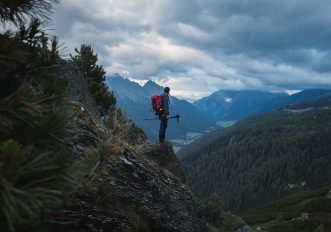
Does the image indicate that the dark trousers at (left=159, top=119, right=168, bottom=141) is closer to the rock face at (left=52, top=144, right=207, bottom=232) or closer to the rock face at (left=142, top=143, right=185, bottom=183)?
the rock face at (left=142, top=143, right=185, bottom=183)

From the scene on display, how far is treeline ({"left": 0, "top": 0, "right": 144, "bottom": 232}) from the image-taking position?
12.7 feet

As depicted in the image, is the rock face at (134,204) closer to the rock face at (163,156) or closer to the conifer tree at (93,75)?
the rock face at (163,156)

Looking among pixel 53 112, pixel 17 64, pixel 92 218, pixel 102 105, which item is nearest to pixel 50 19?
pixel 17 64

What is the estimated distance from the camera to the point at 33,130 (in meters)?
4.95

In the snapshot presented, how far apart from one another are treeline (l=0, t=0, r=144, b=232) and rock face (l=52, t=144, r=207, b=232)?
421cm

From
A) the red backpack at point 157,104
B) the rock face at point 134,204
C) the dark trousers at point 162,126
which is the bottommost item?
the rock face at point 134,204

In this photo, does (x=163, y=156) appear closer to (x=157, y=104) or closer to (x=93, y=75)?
(x=157, y=104)

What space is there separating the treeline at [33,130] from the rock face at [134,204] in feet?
13.8

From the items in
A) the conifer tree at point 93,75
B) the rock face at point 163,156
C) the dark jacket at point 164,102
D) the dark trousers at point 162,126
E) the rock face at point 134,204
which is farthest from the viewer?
the conifer tree at point 93,75

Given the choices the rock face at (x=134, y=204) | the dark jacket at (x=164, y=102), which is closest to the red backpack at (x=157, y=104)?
the dark jacket at (x=164, y=102)

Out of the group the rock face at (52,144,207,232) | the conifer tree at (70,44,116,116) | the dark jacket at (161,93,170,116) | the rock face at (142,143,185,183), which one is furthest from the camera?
the conifer tree at (70,44,116,116)

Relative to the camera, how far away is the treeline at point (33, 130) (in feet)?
12.7

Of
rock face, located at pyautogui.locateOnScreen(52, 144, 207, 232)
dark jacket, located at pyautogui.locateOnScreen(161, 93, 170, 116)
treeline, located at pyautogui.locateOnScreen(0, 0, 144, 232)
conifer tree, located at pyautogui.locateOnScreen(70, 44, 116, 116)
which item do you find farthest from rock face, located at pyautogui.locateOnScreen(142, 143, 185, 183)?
treeline, located at pyautogui.locateOnScreen(0, 0, 144, 232)

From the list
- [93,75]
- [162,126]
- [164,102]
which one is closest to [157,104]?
[164,102]
